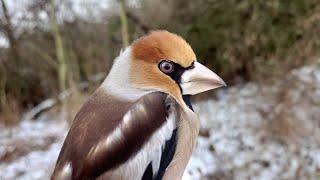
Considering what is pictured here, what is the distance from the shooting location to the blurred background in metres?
8.43

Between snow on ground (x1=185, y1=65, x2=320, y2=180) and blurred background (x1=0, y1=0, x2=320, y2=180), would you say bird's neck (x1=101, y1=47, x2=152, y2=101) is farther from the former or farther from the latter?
blurred background (x1=0, y1=0, x2=320, y2=180)

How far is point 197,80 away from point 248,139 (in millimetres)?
6563

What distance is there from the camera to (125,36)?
741 centimetres

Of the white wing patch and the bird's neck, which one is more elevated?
the bird's neck

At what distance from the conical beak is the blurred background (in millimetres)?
4710

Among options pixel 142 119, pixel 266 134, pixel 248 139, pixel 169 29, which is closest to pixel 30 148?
pixel 248 139

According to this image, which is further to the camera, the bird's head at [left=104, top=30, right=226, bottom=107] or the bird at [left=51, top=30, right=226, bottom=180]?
the bird's head at [left=104, top=30, right=226, bottom=107]

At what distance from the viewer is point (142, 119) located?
2.56 m

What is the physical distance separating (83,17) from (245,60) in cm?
325

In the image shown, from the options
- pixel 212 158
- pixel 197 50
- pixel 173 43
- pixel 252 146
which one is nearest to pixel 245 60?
A: pixel 197 50

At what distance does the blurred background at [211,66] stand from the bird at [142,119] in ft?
15.6

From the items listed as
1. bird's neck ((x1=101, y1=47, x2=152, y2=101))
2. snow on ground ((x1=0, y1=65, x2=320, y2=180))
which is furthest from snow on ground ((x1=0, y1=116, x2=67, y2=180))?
bird's neck ((x1=101, y1=47, x2=152, y2=101))

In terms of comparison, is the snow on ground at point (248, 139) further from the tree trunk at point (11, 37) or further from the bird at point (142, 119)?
the bird at point (142, 119)

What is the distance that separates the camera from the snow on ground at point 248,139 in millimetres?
7961
